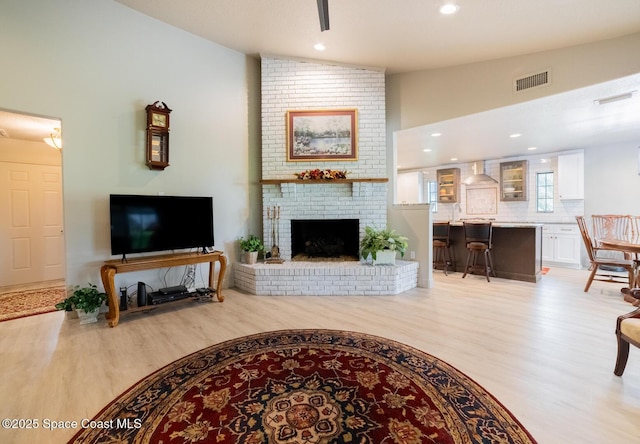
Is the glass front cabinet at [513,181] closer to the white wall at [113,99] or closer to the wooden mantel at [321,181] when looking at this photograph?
the wooden mantel at [321,181]

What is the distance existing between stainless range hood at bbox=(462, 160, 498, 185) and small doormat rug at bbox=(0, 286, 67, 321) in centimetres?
804

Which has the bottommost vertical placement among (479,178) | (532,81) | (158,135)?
(479,178)

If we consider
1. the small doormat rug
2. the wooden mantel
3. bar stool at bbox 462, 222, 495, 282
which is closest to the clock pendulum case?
the wooden mantel

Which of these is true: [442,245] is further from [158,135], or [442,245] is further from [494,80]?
[158,135]

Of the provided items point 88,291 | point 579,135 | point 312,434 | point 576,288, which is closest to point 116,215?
point 88,291

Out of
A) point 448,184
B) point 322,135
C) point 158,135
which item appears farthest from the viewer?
point 448,184

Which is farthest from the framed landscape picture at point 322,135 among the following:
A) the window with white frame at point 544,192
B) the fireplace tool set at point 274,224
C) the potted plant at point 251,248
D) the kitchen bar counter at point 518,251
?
the window with white frame at point 544,192

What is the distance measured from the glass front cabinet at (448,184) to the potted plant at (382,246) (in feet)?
14.1

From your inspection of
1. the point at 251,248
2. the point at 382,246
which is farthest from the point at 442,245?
the point at 251,248

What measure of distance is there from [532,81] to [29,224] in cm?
766

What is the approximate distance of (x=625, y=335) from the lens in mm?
1908

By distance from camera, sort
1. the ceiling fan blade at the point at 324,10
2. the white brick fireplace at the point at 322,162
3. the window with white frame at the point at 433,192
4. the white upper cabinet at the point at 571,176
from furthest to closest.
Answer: the window with white frame at the point at 433,192 → the white upper cabinet at the point at 571,176 → the white brick fireplace at the point at 322,162 → the ceiling fan blade at the point at 324,10

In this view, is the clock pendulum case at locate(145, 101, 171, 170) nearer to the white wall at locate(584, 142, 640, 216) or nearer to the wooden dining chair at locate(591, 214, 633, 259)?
the wooden dining chair at locate(591, 214, 633, 259)

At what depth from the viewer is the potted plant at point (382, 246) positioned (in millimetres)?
4000
